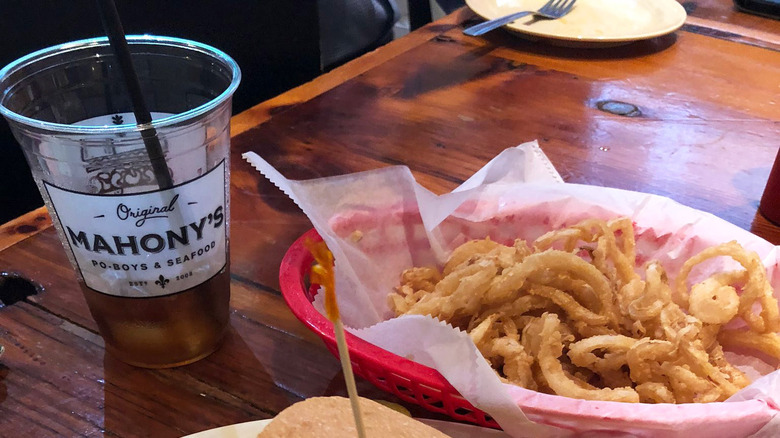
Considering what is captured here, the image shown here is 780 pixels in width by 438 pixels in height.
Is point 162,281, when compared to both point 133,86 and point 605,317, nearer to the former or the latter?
point 133,86

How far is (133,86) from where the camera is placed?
0.58 metres

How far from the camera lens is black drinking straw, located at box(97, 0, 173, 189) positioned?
22.0 inches

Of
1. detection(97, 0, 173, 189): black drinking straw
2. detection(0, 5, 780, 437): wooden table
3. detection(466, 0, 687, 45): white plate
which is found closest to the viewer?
detection(97, 0, 173, 189): black drinking straw

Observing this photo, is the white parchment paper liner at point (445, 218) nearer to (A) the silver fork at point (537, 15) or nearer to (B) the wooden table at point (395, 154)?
(B) the wooden table at point (395, 154)

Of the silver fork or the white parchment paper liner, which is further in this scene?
the silver fork

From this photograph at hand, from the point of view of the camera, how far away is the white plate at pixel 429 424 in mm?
570

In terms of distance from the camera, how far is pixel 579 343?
2.12 ft

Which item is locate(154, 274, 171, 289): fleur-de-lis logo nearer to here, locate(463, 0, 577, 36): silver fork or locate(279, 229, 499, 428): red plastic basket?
locate(279, 229, 499, 428): red plastic basket

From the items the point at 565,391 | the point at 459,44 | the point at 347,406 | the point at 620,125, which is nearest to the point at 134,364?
the point at 347,406

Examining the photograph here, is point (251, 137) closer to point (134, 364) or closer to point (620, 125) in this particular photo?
point (134, 364)

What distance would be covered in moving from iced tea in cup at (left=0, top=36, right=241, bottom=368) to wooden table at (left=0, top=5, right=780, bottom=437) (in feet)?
0.20

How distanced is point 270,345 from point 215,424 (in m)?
0.12

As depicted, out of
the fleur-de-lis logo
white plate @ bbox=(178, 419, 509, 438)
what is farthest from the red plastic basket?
the fleur-de-lis logo

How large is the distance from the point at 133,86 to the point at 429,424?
405 millimetres
